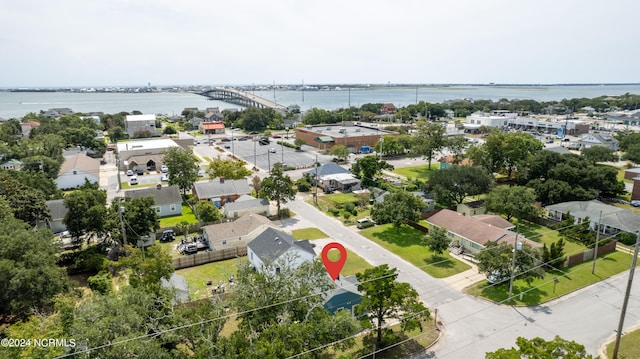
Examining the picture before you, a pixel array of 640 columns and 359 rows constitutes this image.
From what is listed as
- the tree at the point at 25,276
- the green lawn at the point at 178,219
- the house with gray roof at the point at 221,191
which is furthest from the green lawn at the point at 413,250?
the tree at the point at 25,276

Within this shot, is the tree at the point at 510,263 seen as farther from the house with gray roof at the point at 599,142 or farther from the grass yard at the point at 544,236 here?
the house with gray roof at the point at 599,142

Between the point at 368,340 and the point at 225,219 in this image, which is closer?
the point at 368,340

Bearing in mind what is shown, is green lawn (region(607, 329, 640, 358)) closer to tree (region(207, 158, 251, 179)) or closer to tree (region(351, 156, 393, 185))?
tree (region(351, 156, 393, 185))

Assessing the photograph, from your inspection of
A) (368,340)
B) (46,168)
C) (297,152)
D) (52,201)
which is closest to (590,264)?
(368,340)

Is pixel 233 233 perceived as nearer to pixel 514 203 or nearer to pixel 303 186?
pixel 303 186

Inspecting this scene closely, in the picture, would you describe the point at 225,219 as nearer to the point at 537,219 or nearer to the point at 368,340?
the point at 368,340

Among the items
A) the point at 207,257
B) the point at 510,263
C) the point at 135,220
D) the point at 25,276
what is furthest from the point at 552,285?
the point at 25,276
